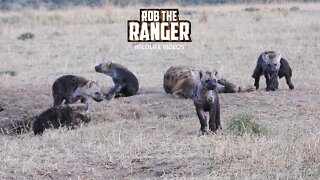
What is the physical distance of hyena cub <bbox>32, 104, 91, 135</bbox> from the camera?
10.4 m

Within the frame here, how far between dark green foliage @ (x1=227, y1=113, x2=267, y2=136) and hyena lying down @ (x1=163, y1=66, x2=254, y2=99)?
10.7ft

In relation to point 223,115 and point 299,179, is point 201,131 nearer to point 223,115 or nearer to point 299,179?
point 223,115

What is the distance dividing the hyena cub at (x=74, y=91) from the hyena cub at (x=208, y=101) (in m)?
3.32

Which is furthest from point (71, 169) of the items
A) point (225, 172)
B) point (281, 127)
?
point (281, 127)

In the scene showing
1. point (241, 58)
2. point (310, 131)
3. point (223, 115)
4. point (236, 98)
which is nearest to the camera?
point (310, 131)

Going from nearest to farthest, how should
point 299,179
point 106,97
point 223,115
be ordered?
point 299,179, point 223,115, point 106,97

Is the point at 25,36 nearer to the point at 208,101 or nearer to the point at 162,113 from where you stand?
the point at 162,113

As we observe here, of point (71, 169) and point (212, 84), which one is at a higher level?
point (212, 84)

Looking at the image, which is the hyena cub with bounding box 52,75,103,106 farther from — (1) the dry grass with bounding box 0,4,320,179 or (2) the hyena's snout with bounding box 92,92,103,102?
(1) the dry grass with bounding box 0,4,320,179

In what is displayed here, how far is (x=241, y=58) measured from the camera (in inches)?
698

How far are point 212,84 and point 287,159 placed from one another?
6.89ft

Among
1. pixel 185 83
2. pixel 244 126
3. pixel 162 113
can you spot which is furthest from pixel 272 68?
pixel 244 126

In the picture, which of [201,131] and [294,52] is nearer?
[201,131]

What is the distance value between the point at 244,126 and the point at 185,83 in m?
3.86
